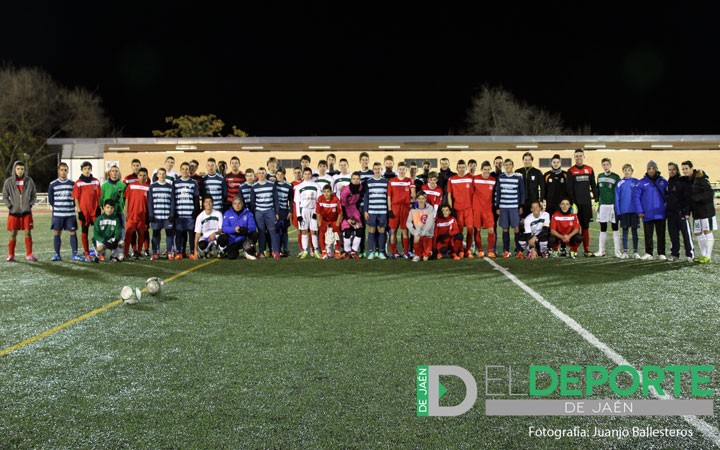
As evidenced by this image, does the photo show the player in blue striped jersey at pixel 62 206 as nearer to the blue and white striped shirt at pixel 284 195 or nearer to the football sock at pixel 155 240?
the football sock at pixel 155 240

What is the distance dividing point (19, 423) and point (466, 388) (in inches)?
105

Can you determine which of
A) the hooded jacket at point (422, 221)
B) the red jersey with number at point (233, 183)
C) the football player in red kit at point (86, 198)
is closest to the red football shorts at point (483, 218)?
the hooded jacket at point (422, 221)

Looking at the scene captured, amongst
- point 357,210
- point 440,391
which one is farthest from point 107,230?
point 440,391

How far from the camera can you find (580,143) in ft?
103

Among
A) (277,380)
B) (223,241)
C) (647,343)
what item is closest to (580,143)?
(223,241)

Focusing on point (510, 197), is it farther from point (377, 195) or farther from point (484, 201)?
point (377, 195)

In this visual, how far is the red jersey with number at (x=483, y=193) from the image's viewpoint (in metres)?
10.0

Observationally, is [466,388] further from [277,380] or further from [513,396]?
[277,380]

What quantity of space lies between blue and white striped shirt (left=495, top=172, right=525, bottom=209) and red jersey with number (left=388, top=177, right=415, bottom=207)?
167 cm

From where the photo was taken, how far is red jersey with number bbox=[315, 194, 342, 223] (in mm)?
10055

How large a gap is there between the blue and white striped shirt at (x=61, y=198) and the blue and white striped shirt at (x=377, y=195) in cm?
553

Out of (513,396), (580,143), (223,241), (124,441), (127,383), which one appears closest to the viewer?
(124,441)

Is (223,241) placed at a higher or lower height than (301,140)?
lower

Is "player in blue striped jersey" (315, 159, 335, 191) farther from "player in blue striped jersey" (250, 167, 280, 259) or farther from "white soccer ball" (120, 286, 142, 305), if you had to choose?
"white soccer ball" (120, 286, 142, 305)
